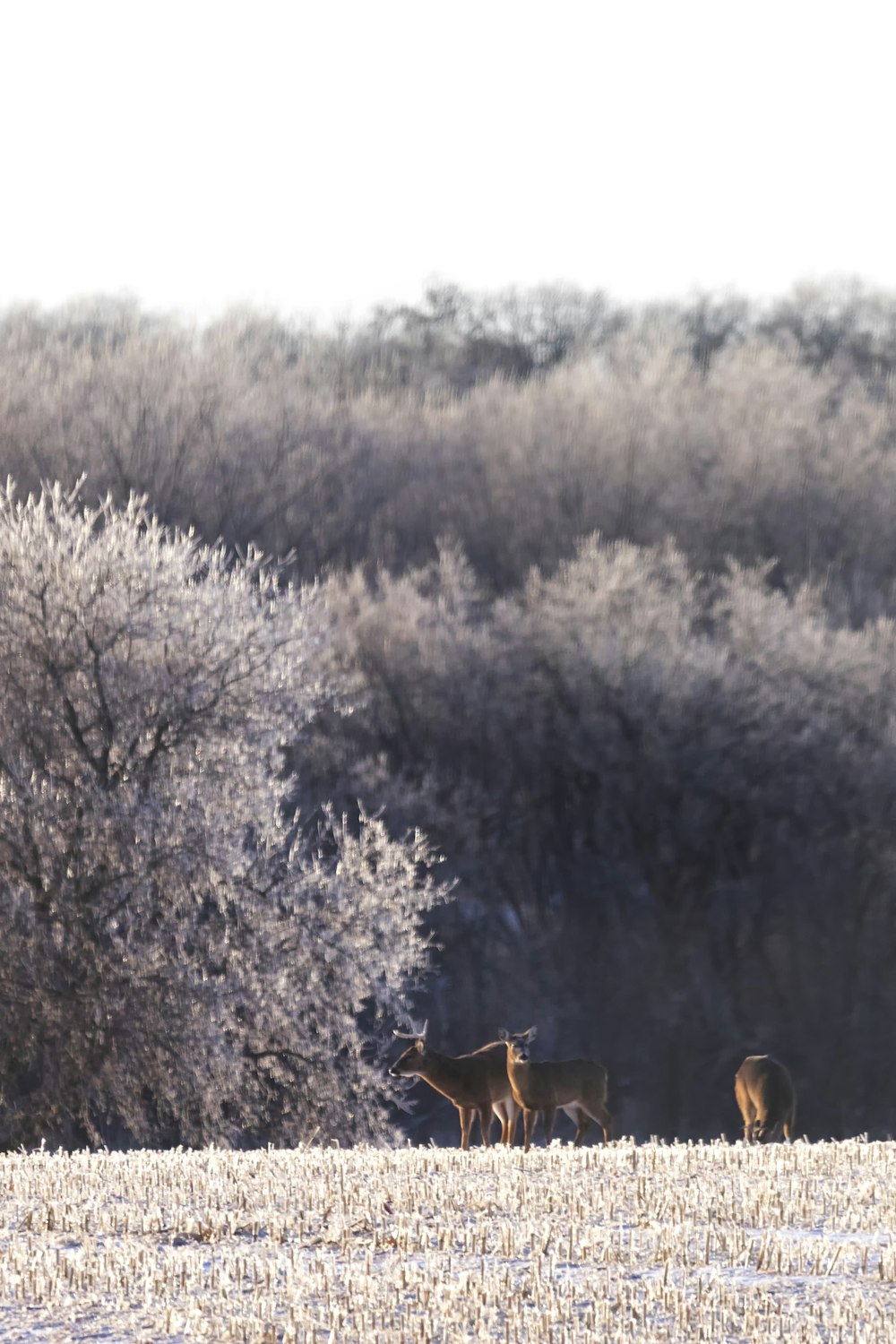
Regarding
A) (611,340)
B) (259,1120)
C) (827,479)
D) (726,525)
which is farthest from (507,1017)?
(611,340)

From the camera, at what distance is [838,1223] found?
9461mm

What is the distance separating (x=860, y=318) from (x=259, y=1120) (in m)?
56.7

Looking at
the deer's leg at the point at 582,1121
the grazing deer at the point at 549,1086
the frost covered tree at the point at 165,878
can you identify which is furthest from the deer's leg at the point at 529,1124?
the frost covered tree at the point at 165,878

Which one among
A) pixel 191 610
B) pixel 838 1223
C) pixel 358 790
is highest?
pixel 838 1223

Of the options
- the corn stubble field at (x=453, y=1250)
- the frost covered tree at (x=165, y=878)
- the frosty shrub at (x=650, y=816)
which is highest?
the corn stubble field at (x=453, y=1250)

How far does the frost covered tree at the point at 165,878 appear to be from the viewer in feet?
74.9

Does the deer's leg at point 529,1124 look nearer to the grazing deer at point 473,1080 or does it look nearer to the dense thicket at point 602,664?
the grazing deer at point 473,1080

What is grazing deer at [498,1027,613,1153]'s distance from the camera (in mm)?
15688

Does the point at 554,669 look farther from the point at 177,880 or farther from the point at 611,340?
the point at 611,340

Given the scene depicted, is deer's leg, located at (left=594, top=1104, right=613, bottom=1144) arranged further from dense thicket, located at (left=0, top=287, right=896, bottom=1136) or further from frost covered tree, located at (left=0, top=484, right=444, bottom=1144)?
dense thicket, located at (left=0, top=287, right=896, bottom=1136)

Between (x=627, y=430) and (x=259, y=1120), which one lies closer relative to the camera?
(x=259, y=1120)

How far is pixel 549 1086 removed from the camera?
52.1 ft

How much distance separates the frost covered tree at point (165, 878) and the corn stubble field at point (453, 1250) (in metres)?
10.6

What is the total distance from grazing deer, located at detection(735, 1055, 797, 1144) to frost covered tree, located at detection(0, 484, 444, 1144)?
670 centimetres
